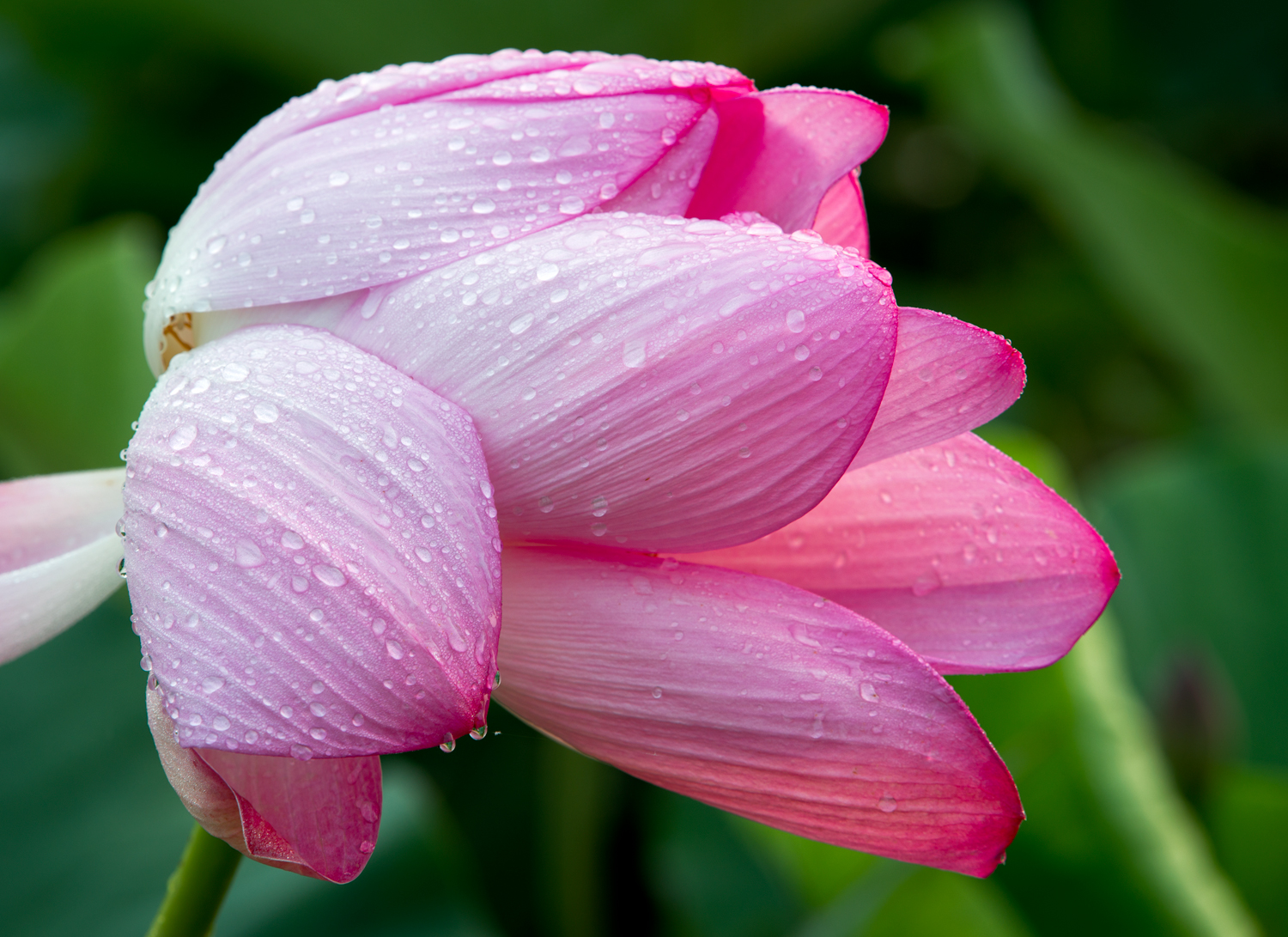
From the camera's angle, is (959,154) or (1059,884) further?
(959,154)

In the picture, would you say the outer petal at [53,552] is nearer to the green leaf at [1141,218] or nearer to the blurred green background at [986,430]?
the blurred green background at [986,430]

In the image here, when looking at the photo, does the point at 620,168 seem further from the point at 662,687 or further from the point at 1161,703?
the point at 1161,703

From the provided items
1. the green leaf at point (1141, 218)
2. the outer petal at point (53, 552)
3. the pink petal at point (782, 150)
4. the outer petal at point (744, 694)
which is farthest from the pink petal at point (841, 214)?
the green leaf at point (1141, 218)

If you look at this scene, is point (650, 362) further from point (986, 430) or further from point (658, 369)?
point (986, 430)

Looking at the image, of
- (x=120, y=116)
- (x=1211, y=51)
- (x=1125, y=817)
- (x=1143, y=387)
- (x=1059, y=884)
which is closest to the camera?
(x=1125, y=817)

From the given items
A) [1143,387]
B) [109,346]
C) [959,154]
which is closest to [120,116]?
[109,346]

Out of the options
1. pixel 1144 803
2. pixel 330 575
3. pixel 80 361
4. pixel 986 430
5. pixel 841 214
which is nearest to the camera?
pixel 330 575

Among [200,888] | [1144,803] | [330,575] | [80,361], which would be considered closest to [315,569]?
[330,575]
